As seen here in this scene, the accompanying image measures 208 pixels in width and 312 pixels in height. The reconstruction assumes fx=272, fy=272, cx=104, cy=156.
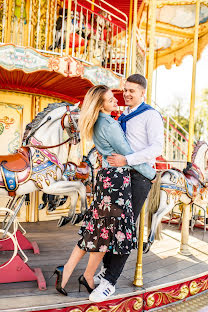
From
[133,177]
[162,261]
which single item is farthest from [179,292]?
[133,177]

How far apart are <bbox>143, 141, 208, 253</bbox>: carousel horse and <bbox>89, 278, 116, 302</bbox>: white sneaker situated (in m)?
1.10

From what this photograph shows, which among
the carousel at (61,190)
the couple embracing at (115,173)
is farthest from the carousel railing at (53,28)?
the couple embracing at (115,173)

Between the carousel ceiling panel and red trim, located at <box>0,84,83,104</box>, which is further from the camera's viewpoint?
the carousel ceiling panel

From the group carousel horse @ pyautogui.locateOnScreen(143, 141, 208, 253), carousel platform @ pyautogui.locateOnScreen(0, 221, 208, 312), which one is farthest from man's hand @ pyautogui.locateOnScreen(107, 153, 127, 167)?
carousel horse @ pyautogui.locateOnScreen(143, 141, 208, 253)

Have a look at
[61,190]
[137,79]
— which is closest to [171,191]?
[61,190]

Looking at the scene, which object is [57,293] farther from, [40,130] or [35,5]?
[35,5]

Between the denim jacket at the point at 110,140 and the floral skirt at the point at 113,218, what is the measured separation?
0.38ft

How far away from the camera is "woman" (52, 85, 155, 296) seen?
1.88m

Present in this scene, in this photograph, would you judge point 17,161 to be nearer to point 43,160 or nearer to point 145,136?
point 43,160

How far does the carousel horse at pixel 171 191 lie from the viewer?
334 cm

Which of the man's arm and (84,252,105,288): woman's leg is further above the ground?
the man's arm

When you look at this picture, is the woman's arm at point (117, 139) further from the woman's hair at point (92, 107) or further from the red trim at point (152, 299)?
the red trim at point (152, 299)

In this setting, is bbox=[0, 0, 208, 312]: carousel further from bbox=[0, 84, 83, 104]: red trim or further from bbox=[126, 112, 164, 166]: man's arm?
bbox=[126, 112, 164, 166]: man's arm

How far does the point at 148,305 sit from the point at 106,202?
1.10 meters
